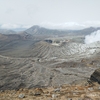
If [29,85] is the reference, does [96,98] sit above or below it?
above

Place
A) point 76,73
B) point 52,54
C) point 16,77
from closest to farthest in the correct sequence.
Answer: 1. point 16,77
2. point 76,73
3. point 52,54

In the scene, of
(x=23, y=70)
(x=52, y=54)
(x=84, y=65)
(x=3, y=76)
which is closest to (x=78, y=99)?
(x=3, y=76)

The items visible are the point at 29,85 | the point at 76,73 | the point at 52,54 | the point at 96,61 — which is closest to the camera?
the point at 29,85

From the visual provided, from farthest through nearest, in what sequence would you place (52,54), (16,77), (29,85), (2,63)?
1. (52,54)
2. (2,63)
3. (16,77)
4. (29,85)

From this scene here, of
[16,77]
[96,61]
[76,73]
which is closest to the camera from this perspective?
[16,77]

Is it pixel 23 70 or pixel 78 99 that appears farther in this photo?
pixel 23 70

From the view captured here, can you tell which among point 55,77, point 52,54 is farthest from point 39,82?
point 52,54

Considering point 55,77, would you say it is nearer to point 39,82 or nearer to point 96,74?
point 39,82

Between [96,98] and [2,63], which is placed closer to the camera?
[96,98]

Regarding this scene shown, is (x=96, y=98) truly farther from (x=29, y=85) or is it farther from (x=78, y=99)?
(x=29, y=85)
